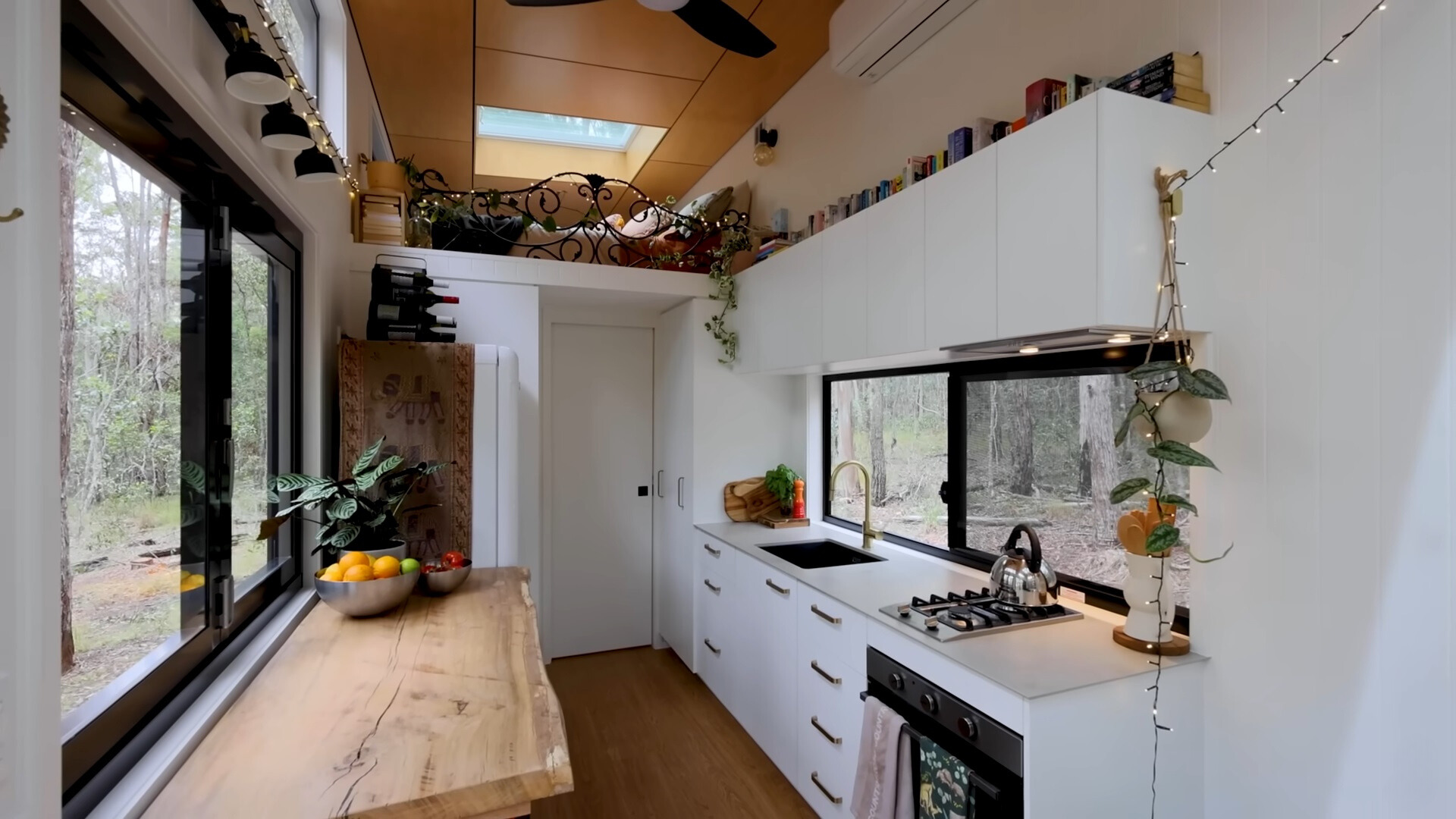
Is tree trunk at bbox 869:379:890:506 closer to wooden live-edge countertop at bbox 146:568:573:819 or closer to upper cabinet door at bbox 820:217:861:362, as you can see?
upper cabinet door at bbox 820:217:861:362

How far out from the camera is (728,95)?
12.1 ft

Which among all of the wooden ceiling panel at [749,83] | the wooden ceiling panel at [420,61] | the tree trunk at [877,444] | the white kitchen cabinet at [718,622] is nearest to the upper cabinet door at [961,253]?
the tree trunk at [877,444]

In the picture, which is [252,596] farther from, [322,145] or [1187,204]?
[1187,204]

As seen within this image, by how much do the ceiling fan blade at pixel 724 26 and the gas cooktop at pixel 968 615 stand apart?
185cm

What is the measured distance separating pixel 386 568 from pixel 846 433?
230cm

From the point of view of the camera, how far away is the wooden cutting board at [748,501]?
3748 millimetres

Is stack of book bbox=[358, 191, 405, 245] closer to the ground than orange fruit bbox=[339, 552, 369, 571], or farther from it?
farther from it

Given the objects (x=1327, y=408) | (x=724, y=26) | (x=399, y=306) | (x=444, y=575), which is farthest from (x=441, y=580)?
(x=1327, y=408)

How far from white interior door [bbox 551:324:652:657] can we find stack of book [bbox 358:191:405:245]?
1183 millimetres

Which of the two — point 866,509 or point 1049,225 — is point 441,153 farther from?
point 1049,225

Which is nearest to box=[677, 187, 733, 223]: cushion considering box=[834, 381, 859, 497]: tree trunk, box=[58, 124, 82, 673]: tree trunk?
box=[834, 381, 859, 497]: tree trunk

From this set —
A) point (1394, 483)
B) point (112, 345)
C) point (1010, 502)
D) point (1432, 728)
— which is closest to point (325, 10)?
point (112, 345)

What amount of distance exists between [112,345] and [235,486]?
657 millimetres

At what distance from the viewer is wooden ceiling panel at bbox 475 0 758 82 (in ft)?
9.34
